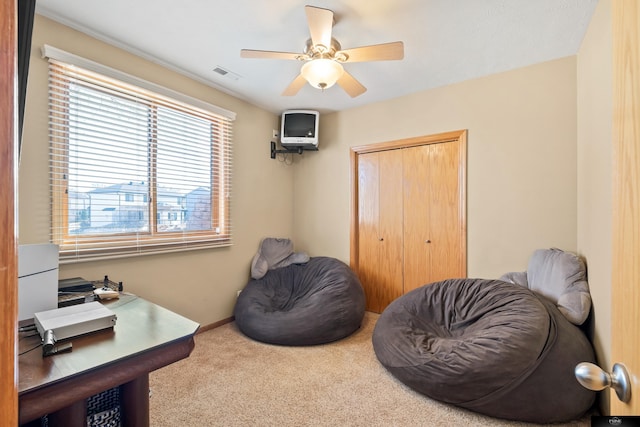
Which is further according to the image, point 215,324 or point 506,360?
point 215,324

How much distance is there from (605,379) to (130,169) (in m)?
2.88

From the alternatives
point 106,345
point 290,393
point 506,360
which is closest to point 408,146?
point 506,360

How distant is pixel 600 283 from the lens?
172cm

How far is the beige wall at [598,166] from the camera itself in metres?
1.59

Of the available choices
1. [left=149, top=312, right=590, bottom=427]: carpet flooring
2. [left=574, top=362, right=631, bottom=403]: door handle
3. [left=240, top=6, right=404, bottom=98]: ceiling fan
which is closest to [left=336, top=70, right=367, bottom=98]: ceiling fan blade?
[left=240, top=6, right=404, bottom=98]: ceiling fan

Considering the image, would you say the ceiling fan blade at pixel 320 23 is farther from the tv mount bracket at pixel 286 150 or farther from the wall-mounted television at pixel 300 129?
the tv mount bracket at pixel 286 150

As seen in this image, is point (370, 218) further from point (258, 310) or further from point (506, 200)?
point (258, 310)

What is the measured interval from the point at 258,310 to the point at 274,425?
1222mm

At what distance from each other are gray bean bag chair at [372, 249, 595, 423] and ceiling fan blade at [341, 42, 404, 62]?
1.85m

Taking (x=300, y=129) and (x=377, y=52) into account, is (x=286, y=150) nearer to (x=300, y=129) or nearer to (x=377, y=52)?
(x=300, y=129)

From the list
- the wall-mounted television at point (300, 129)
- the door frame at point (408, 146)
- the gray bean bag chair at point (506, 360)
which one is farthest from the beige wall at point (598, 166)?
the wall-mounted television at point (300, 129)

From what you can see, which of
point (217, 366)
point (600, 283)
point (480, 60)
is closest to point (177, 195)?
point (217, 366)

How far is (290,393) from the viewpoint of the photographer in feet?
6.36

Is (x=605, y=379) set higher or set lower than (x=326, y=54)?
lower
